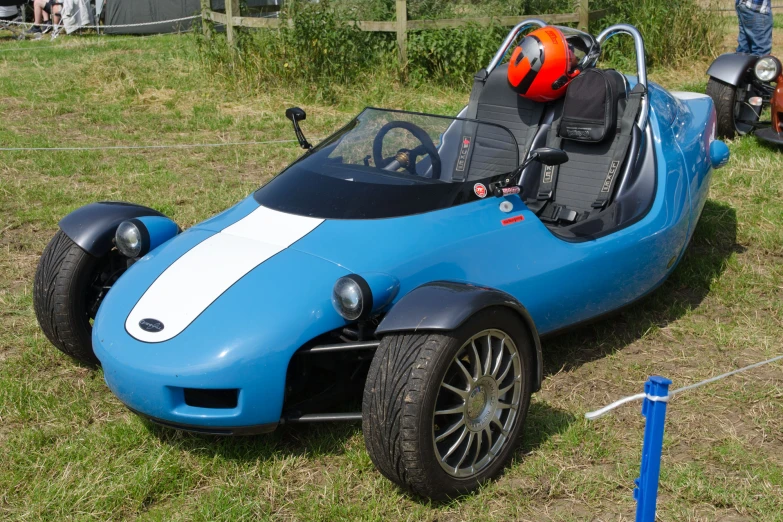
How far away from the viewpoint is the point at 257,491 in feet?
10.7

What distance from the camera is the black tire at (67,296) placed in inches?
155

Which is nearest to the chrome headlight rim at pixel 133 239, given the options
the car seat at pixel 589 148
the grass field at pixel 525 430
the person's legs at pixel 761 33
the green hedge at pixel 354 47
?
the grass field at pixel 525 430

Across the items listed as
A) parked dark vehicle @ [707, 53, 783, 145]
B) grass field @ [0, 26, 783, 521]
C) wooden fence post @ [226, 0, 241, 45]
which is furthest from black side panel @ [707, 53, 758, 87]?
wooden fence post @ [226, 0, 241, 45]

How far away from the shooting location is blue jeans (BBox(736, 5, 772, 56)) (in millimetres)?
9430

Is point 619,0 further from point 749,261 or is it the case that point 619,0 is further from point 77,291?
point 77,291

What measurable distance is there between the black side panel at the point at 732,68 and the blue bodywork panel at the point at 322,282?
12.9ft

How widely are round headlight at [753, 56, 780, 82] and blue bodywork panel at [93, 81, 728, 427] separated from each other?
4.07m

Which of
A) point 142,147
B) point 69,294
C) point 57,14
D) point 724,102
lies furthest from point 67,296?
point 57,14

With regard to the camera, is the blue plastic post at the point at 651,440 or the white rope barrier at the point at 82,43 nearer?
the blue plastic post at the point at 651,440

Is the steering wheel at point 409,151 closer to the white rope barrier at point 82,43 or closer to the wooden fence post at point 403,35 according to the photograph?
the wooden fence post at point 403,35

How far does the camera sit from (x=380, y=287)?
3346mm

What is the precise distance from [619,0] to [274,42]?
4490 mm

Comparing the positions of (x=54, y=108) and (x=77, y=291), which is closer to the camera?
(x=77, y=291)

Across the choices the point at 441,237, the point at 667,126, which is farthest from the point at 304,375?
the point at 667,126
